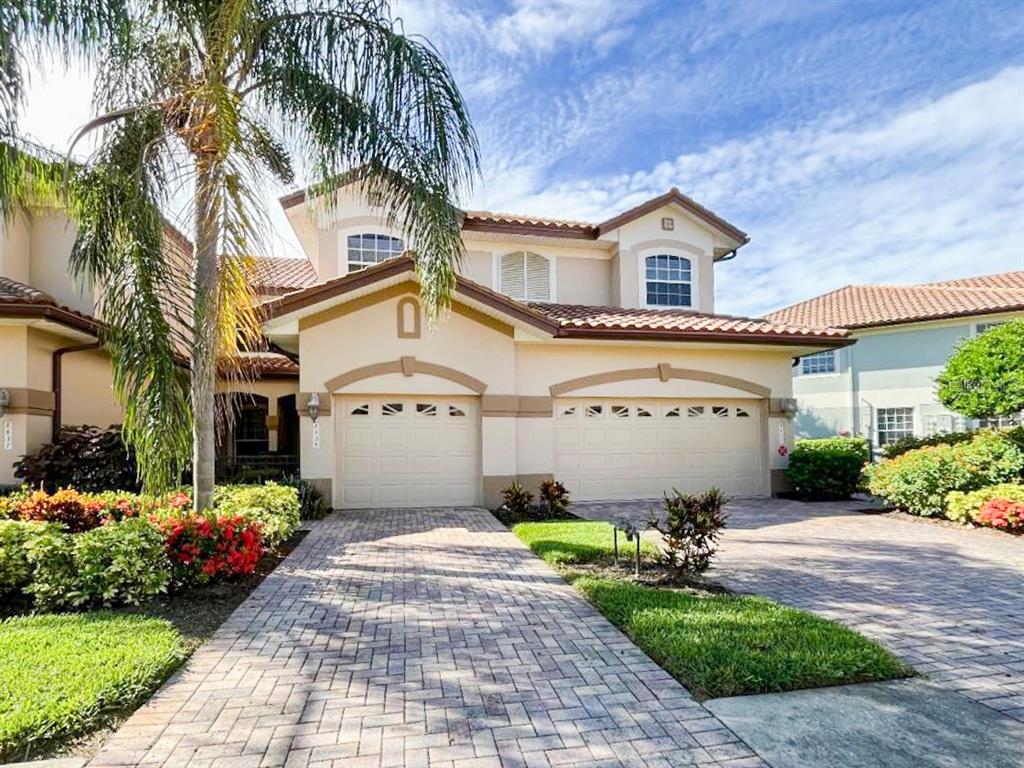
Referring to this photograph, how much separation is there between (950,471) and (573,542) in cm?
801

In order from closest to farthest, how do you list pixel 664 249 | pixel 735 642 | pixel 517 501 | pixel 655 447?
pixel 735 642, pixel 517 501, pixel 655 447, pixel 664 249

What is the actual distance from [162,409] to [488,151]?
206 inches

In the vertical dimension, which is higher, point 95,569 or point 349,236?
point 349,236

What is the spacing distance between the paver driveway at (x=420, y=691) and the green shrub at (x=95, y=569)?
114 centimetres

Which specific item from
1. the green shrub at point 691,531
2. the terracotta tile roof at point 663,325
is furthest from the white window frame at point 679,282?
the green shrub at point 691,531

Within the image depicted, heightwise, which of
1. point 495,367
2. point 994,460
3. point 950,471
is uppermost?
point 495,367

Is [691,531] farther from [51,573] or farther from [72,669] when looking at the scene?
[51,573]

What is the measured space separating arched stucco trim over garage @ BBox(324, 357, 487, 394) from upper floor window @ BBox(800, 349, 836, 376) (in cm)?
1788

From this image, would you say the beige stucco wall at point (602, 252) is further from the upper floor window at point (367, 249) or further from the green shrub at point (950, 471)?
the green shrub at point (950, 471)

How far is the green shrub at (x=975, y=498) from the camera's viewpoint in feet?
32.6

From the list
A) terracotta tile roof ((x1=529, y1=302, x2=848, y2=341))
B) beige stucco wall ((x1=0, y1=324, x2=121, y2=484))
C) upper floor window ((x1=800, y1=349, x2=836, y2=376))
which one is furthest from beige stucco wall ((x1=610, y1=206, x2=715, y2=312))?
beige stucco wall ((x1=0, y1=324, x2=121, y2=484))

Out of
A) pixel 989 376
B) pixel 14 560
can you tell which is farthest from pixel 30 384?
pixel 989 376

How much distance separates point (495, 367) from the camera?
41.2 ft

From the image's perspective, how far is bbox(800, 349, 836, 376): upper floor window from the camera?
2468cm
